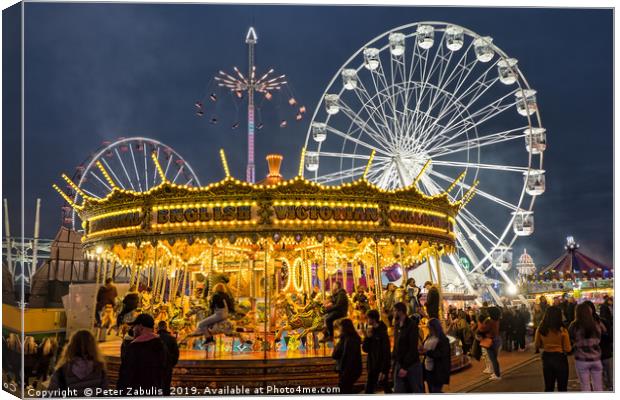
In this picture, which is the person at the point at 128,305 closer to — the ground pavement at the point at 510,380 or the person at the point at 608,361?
the ground pavement at the point at 510,380

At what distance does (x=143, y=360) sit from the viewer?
333 inches

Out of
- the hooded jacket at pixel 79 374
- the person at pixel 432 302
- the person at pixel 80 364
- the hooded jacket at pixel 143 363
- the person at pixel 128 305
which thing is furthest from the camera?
the person at pixel 432 302

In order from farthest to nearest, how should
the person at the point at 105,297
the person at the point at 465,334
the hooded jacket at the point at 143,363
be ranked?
the person at the point at 465,334
the person at the point at 105,297
the hooded jacket at the point at 143,363

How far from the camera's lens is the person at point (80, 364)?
749 centimetres

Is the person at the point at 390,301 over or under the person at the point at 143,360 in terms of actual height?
over

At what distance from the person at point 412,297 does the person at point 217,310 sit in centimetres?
339

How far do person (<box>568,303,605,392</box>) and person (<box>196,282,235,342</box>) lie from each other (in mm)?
5219

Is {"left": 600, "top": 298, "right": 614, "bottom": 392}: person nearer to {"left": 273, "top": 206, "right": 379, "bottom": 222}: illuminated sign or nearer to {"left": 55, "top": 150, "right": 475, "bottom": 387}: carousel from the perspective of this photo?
{"left": 55, "top": 150, "right": 475, "bottom": 387}: carousel

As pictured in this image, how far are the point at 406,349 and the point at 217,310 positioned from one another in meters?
3.46

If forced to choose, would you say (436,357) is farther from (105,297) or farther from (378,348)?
(105,297)

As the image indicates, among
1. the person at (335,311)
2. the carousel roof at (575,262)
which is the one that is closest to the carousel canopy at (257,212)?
the person at (335,311)

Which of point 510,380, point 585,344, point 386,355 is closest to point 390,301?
point 510,380

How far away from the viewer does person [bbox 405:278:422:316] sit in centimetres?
1259

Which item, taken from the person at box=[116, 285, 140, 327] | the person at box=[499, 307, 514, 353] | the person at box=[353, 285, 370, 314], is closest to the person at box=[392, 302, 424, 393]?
the person at box=[353, 285, 370, 314]
